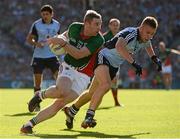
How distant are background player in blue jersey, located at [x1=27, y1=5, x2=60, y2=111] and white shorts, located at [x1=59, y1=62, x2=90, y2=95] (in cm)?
581

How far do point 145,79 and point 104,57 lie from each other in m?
27.5

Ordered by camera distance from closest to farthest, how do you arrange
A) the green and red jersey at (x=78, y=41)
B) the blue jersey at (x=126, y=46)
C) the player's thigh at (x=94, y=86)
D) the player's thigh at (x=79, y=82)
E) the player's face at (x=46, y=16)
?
the player's thigh at (x=79, y=82)
the green and red jersey at (x=78, y=41)
the blue jersey at (x=126, y=46)
the player's thigh at (x=94, y=86)
the player's face at (x=46, y=16)

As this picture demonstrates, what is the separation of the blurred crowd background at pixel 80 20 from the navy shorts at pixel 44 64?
68.2 feet

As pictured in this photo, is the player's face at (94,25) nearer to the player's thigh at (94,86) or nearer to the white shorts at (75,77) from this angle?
the white shorts at (75,77)

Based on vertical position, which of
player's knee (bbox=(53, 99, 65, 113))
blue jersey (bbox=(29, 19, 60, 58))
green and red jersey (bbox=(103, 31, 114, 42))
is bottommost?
player's knee (bbox=(53, 99, 65, 113))

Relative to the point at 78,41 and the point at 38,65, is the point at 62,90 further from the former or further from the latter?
the point at 38,65

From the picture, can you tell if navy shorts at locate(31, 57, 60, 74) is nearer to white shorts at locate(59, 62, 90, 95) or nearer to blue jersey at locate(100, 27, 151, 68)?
blue jersey at locate(100, 27, 151, 68)

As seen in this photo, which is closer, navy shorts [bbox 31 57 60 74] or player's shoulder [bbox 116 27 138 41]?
player's shoulder [bbox 116 27 138 41]

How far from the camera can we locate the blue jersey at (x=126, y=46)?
36.1 ft

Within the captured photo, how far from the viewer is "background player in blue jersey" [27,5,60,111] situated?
643 inches

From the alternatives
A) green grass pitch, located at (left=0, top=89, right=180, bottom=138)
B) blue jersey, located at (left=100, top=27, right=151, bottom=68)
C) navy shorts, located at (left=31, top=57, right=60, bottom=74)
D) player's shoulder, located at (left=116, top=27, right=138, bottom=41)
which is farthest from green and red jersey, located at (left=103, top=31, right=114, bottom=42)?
player's shoulder, located at (left=116, top=27, right=138, bottom=41)

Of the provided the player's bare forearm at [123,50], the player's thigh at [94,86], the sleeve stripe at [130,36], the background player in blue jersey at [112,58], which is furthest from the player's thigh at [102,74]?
the sleeve stripe at [130,36]

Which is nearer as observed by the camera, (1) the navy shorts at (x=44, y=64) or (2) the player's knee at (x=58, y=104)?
(2) the player's knee at (x=58, y=104)

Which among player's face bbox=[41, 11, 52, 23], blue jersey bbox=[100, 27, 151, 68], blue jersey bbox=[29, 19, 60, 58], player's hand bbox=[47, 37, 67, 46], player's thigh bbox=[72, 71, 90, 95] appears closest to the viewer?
player's hand bbox=[47, 37, 67, 46]
